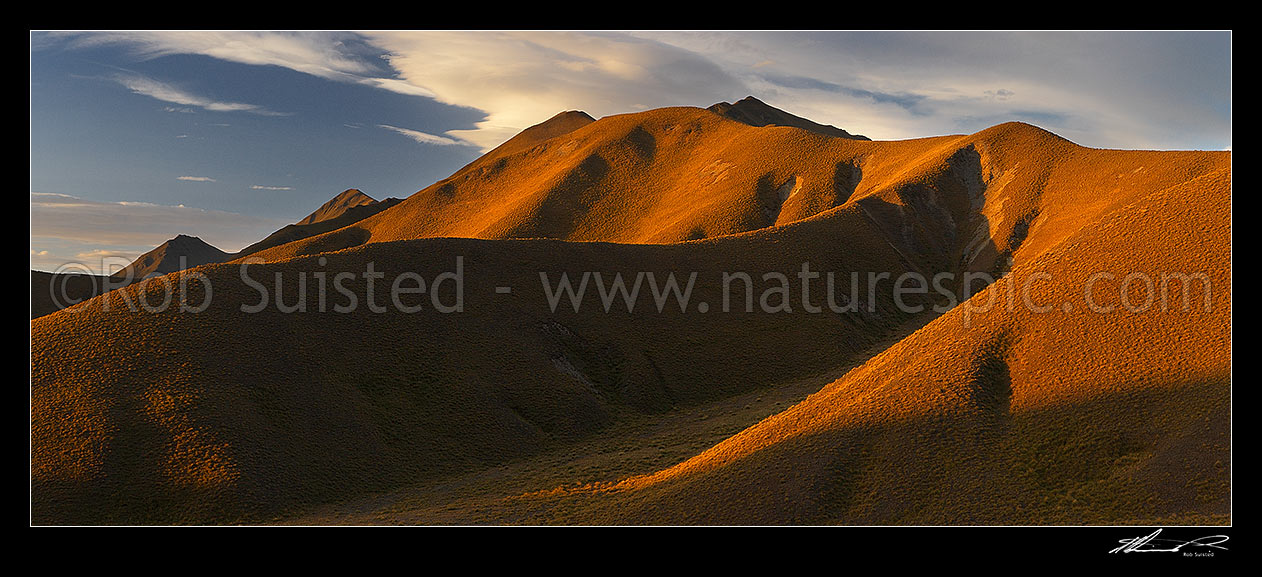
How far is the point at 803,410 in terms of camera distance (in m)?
33.0

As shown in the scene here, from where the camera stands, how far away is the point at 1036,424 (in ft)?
90.6

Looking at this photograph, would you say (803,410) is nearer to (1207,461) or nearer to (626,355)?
(1207,461)

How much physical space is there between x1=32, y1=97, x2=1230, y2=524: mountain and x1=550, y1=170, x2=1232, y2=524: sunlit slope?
99mm

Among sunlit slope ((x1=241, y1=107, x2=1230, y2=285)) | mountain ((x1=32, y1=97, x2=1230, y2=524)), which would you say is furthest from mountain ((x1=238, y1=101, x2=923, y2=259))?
mountain ((x1=32, y1=97, x2=1230, y2=524))

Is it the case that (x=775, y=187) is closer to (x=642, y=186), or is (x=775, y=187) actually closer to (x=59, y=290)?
(x=642, y=186)

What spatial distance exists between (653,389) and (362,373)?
793 inches

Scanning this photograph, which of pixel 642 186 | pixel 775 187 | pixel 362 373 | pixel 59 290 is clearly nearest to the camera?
pixel 362 373
